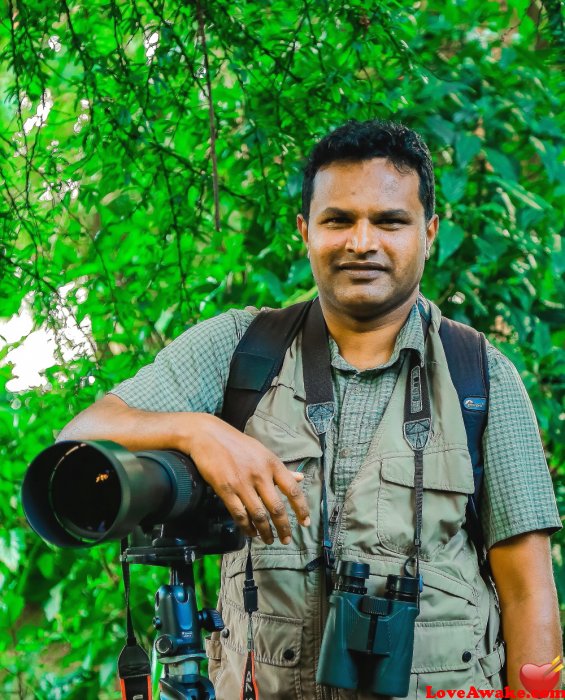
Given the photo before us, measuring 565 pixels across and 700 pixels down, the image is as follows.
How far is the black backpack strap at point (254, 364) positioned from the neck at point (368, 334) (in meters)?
0.09

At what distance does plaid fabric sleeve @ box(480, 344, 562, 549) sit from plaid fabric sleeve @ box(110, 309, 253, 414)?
506 millimetres

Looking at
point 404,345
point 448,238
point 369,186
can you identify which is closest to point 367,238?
point 369,186

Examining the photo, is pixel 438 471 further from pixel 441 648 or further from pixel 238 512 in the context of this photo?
pixel 238 512

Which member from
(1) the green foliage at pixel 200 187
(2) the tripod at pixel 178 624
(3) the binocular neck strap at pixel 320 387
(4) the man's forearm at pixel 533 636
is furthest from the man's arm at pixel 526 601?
(1) the green foliage at pixel 200 187

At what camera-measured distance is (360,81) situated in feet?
8.18

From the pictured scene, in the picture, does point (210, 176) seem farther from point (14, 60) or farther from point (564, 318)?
point (564, 318)

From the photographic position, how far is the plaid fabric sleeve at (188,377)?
162 cm

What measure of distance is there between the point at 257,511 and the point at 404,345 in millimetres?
512

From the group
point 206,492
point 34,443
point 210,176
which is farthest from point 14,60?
point 206,492

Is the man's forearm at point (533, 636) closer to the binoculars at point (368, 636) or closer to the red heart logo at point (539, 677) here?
the red heart logo at point (539, 677)

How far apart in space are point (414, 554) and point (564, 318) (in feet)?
4.77

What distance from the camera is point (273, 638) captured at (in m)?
1.50

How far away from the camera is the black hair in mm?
1718

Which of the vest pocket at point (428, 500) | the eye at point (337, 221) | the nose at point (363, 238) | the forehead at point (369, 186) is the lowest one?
the vest pocket at point (428, 500)
